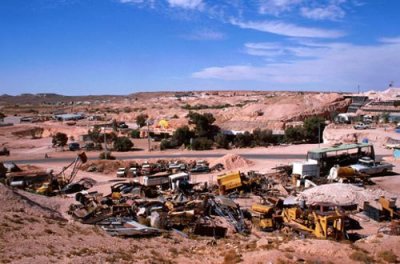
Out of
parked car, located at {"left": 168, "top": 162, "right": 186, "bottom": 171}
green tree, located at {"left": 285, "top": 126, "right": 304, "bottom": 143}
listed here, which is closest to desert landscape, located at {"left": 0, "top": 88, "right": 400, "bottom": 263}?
parked car, located at {"left": 168, "top": 162, "right": 186, "bottom": 171}

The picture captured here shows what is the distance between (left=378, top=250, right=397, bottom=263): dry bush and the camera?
13.1 metres

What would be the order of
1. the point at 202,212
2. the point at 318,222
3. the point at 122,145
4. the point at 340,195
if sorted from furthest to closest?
1. the point at 122,145
2. the point at 340,195
3. the point at 202,212
4. the point at 318,222

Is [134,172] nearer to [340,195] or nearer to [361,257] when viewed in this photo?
[340,195]

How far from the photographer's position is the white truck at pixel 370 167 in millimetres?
32688

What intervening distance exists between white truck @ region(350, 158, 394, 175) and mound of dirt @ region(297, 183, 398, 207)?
590cm

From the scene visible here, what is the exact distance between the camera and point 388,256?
13.2 meters

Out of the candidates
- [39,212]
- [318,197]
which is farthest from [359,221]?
[39,212]

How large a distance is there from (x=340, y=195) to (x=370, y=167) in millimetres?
9096

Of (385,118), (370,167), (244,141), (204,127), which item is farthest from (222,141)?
(385,118)

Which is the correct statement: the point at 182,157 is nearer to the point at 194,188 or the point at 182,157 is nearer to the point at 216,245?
the point at 194,188

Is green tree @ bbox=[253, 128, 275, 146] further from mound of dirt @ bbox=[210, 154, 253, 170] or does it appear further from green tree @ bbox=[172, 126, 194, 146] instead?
mound of dirt @ bbox=[210, 154, 253, 170]

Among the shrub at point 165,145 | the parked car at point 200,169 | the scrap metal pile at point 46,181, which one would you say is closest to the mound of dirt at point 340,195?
the parked car at point 200,169

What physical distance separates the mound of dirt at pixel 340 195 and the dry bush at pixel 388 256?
1115 cm

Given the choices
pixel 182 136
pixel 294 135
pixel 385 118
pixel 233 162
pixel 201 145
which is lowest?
pixel 233 162
